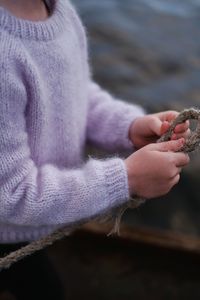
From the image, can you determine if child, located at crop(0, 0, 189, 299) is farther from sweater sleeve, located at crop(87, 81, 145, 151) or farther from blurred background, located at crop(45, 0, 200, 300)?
blurred background, located at crop(45, 0, 200, 300)

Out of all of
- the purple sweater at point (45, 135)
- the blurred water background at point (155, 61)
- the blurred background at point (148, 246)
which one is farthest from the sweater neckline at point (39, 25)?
the blurred water background at point (155, 61)

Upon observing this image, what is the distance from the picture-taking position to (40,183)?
0.74m

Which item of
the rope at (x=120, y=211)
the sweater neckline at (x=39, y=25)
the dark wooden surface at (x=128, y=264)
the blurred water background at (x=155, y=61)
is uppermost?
the sweater neckline at (x=39, y=25)

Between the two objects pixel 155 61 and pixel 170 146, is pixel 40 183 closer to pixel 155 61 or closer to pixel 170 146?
pixel 170 146

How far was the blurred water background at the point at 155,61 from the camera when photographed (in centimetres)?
146

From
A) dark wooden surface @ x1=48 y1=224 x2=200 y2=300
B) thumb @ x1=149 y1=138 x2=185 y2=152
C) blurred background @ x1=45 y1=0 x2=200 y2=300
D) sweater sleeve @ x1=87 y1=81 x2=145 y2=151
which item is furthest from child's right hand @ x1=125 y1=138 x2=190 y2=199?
dark wooden surface @ x1=48 y1=224 x2=200 y2=300

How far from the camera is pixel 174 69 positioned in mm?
1869

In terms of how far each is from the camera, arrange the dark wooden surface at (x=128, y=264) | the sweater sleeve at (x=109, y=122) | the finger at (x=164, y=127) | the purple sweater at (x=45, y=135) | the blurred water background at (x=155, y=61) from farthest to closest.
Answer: the blurred water background at (x=155, y=61)
the dark wooden surface at (x=128, y=264)
the sweater sleeve at (x=109, y=122)
the finger at (x=164, y=127)
the purple sweater at (x=45, y=135)

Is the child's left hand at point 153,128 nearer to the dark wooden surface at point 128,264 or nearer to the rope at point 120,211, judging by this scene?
the rope at point 120,211

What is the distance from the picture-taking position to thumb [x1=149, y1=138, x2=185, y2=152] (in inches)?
28.7

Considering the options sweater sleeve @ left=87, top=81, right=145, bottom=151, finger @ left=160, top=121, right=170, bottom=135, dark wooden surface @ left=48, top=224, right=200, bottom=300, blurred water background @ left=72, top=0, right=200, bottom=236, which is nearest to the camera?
finger @ left=160, top=121, right=170, bottom=135

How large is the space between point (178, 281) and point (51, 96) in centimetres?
79

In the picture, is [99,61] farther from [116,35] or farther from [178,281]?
[178,281]

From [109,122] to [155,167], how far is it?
0.78ft
